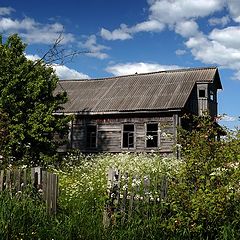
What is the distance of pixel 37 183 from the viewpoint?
7.30m

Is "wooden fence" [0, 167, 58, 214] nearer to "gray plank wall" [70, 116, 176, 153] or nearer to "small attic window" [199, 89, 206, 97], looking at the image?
"gray plank wall" [70, 116, 176, 153]

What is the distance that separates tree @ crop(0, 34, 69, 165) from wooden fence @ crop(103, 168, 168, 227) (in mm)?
10718

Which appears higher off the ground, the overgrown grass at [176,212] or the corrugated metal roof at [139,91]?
the corrugated metal roof at [139,91]

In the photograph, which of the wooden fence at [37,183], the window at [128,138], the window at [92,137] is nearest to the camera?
the wooden fence at [37,183]

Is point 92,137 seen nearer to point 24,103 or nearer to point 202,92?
point 202,92

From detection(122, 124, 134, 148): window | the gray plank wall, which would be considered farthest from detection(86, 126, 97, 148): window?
detection(122, 124, 134, 148): window

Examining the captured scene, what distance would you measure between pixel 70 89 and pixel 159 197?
23.5 metres

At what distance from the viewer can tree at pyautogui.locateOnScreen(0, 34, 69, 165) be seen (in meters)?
17.2

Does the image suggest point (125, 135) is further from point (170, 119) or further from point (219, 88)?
point (219, 88)

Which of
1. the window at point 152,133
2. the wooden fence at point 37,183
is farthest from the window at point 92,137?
the wooden fence at point 37,183

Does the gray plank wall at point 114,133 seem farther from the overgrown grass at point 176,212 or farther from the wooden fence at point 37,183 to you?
the overgrown grass at point 176,212

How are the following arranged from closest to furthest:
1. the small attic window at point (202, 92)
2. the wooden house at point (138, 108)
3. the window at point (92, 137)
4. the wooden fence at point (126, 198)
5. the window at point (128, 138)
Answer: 1. the wooden fence at point (126, 198)
2. the wooden house at point (138, 108)
3. the window at point (128, 138)
4. the window at point (92, 137)
5. the small attic window at point (202, 92)

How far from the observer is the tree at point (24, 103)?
675 inches

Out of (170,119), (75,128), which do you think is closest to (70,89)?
(75,128)
